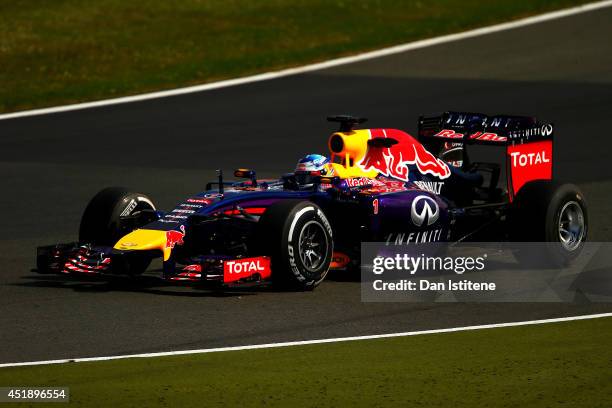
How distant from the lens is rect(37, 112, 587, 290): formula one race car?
1275 cm

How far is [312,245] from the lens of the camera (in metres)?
12.9

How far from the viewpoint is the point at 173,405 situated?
28.9 feet

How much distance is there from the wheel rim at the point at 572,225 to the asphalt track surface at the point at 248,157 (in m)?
1.27

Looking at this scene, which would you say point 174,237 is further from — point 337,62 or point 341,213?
point 337,62

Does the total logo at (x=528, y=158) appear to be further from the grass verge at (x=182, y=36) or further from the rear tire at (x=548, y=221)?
the grass verge at (x=182, y=36)

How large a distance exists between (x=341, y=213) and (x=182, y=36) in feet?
62.3

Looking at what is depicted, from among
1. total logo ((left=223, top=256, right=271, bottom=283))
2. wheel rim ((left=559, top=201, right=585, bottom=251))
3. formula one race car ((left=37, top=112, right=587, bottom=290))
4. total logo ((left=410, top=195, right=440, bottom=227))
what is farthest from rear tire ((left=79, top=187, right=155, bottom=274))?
wheel rim ((left=559, top=201, right=585, bottom=251))

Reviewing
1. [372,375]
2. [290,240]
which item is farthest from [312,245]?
[372,375]

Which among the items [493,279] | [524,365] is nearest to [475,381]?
[524,365]

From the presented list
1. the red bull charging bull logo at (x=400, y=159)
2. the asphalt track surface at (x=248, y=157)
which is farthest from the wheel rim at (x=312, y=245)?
the red bull charging bull logo at (x=400, y=159)

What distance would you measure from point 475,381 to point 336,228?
186 inches

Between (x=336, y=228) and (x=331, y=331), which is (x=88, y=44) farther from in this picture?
(x=331, y=331)

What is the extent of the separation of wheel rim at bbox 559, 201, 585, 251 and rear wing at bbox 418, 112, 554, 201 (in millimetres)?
801

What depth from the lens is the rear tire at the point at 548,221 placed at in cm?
1395
